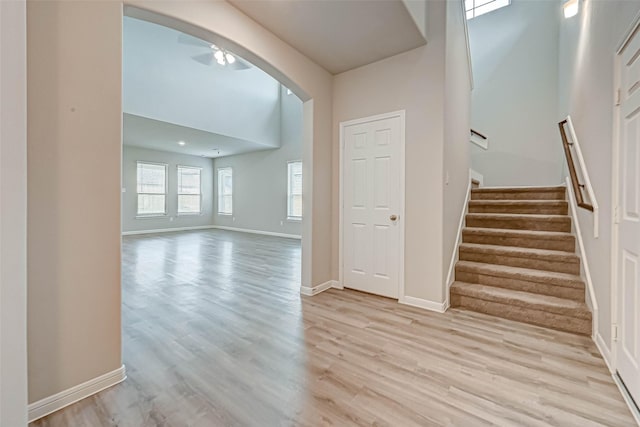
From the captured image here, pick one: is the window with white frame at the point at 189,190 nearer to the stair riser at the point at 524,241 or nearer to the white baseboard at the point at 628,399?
the stair riser at the point at 524,241

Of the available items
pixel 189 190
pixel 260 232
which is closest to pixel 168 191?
pixel 189 190

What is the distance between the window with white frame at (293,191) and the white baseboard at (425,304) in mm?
5454

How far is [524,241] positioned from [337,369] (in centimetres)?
275

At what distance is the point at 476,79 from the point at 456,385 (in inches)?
247

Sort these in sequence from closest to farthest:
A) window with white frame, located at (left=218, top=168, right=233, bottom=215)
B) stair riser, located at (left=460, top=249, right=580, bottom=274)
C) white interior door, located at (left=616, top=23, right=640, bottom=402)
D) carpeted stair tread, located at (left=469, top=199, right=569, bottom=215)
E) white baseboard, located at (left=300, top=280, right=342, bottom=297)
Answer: white interior door, located at (left=616, top=23, right=640, bottom=402), stair riser, located at (left=460, top=249, right=580, bottom=274), white baseboard, located at (left=300, top=280, right=342, bottom=297), carpeted stair tread, located at (left=469, top=199, right=569, bottom=215), window with white frame, located at (left=218, top=168, right=233, bottom=215)

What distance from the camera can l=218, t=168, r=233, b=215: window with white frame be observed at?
1016cm

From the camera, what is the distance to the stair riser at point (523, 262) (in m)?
2.86

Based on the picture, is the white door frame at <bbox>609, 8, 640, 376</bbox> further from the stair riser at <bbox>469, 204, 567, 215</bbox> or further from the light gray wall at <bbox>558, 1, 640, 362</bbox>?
the stair riser at <bbox>469, 204, 567, 215</bbox>

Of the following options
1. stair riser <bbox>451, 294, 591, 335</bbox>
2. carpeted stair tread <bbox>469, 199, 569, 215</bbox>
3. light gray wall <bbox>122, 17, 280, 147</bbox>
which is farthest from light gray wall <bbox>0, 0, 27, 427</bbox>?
carpeted stair tread <bbox>469, 199, 569, 215</bbox>

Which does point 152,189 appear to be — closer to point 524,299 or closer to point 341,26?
point 341,26

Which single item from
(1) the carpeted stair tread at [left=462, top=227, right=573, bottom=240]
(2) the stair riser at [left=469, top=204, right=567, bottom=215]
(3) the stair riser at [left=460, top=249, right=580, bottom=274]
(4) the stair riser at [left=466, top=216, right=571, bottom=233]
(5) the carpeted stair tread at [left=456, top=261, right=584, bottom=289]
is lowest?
(5) the carpeted stair tread at [left=456, top=261, right=584, bottom=289]

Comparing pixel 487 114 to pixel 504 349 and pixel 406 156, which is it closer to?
pixel 406 156

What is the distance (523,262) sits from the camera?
3088mm

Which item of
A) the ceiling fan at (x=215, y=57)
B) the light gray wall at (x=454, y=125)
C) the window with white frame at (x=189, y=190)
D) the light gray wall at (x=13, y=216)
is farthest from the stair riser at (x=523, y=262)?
the window with white frame at (x=189, y=190)
